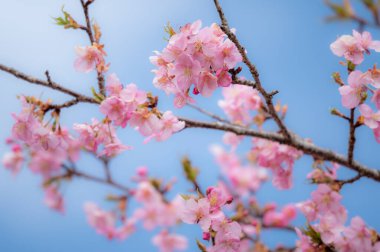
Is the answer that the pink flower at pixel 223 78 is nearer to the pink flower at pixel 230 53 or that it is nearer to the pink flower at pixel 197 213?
the pink flower at pixel 230 53

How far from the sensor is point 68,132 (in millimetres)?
3078

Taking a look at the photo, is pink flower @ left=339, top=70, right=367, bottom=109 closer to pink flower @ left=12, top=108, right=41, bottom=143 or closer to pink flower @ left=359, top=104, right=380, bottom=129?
pink flower @ left=359, top=104, right=380, bottom=129

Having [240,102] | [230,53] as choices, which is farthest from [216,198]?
[240,102]

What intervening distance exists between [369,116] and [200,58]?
4.64ft

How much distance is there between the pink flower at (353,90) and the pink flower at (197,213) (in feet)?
4.14

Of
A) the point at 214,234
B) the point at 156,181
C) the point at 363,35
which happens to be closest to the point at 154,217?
the point at 156,181

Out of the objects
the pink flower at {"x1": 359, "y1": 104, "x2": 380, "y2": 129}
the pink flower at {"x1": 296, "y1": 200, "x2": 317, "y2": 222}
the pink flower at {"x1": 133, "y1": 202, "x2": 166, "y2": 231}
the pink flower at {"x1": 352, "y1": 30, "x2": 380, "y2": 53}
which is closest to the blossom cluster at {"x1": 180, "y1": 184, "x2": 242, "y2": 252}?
the pink flower at {"x1": 296, "y1": 200, "x2": 317, "y2": 222}

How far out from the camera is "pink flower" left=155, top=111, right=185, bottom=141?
2857mm

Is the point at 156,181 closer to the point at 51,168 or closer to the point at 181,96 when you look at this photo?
the point at 181,96

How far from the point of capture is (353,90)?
9.41 ft

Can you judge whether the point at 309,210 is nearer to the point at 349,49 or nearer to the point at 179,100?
the point at 349,49

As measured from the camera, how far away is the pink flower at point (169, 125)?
9.37 feet

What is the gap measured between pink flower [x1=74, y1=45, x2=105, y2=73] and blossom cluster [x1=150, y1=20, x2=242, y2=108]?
655mm

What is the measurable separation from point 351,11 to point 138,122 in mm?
1659
